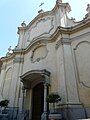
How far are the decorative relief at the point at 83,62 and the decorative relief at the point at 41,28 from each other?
4.19 metres

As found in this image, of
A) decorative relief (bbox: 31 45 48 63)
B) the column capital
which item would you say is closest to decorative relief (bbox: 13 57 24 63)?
decorative relief (bbox: 31 45 48 63)

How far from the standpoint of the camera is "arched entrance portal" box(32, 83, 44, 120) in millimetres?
10792

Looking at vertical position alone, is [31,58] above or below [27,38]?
below

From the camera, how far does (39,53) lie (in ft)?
39.7

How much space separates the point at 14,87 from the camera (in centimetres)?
1192

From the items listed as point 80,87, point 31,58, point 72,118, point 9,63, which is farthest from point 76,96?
point 9,63

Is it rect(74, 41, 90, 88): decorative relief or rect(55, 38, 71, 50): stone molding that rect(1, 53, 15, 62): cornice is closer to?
rect(55, 38, 71, 50): stone molding

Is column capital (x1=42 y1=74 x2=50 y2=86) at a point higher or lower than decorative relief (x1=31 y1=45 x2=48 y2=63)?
lower

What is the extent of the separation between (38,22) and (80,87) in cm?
879

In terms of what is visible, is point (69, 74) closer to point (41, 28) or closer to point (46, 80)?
point (46, 80)

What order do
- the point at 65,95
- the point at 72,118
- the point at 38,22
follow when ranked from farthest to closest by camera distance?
the point at 38,22, the point at 65,95, the point at 72,118

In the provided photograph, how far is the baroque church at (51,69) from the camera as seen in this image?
827cm

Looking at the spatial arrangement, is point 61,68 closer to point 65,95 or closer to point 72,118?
point 65,95

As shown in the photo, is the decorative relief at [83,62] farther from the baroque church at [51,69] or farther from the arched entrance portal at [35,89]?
the arched entrance portal at [35,89]
